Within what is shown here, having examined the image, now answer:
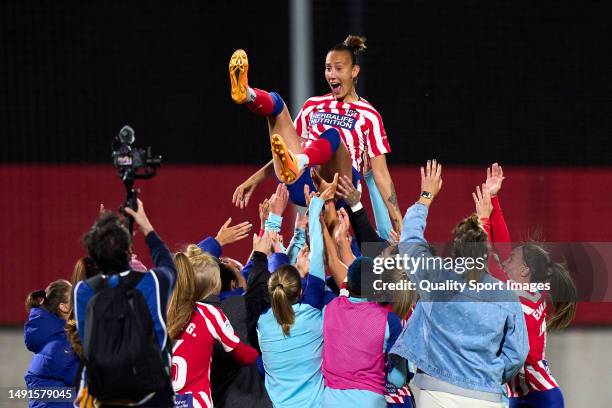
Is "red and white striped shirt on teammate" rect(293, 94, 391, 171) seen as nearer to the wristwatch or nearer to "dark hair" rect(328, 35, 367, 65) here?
"dark hair" rect(328, 35, 367, 65)

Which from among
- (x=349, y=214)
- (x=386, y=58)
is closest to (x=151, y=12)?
(x=386, y=58)

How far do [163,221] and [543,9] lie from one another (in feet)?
12.3

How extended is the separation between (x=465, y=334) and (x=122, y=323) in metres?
1.31

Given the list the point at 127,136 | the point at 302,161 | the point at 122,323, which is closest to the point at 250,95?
the point at 302,161

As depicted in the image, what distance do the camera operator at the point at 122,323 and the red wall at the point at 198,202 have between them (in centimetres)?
465

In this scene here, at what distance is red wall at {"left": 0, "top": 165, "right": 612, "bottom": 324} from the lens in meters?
8.17

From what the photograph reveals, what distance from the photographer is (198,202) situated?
27.4 feet

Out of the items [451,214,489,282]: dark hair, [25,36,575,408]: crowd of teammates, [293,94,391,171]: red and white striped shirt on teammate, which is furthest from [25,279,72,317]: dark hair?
[451,214,489,282]: dark hair

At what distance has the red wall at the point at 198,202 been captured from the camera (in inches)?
322

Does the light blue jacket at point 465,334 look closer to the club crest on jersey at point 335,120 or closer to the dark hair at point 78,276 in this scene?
the dark hair at point 78,276

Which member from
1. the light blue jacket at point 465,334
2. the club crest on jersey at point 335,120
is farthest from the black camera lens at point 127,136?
the club crest on jersey at point 335,120

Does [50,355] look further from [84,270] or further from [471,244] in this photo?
[471,244]

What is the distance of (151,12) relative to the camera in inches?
325

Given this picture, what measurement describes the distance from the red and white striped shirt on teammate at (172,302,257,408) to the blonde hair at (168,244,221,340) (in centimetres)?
4
